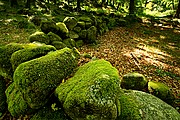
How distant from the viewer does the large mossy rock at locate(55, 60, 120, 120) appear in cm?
248

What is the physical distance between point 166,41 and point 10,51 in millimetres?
9621

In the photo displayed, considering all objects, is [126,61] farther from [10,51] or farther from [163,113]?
[10,51]

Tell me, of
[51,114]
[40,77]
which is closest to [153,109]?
[51,114]

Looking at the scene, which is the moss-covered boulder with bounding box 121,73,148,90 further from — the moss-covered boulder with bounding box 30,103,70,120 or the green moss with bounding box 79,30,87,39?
the green moss with bounding box 79,30,87,39

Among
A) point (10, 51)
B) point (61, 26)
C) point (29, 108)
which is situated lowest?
point (29, 108)

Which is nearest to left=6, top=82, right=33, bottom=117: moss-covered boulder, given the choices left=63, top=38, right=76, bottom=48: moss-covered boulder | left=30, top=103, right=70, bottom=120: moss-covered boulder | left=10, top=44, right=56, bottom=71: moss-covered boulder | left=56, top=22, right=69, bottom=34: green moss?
left=30, top=103, right=70, bottom=120: moss-covered boulder

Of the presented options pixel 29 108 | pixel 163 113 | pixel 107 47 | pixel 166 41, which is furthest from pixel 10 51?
pixel 166 41

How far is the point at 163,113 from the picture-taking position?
3.62 metres

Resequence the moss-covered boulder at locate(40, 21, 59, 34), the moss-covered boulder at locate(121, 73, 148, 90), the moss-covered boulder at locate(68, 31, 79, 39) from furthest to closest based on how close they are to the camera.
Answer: the moss-covered boulder at locate(68, 31, 79, 39) < the moss-covered boulder at locate(40, 21, 59, 34) < the moss-covered boulder at locate(121, 73, 148, 90)

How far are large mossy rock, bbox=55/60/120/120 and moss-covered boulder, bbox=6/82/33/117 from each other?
845 millimetres

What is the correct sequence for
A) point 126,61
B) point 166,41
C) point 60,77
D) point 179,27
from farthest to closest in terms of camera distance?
point 179,27, point 166,41, point 126,61, point 60,77

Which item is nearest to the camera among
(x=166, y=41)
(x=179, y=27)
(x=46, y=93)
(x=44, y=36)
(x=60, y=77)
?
(x=46, y=93)

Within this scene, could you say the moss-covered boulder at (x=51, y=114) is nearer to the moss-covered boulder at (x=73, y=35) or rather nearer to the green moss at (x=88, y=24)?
the moss-covered boulder at (x=73, y=35)

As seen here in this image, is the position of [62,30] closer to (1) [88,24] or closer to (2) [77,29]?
(2) [77,29]
